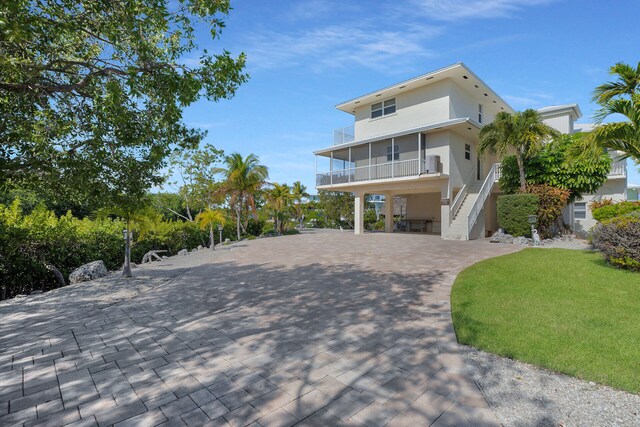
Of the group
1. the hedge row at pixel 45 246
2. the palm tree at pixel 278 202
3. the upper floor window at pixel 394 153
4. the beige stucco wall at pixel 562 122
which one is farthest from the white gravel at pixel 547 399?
the beige stucco wall at pixel 562 122

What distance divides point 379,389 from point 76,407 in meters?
2.81

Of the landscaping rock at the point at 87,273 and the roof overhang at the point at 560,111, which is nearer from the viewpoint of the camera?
the landscaping rock at the point at 87,273

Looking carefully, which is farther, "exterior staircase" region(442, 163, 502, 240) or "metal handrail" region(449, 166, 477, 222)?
"metal handrail" region(449, 166, 477, 222)

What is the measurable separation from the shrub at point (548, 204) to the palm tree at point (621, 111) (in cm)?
749

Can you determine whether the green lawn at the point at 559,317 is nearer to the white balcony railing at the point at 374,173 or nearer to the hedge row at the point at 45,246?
the hedge row at the point at 45,246

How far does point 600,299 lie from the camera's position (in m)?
5.58

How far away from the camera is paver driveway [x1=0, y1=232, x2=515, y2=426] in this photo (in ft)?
9.16

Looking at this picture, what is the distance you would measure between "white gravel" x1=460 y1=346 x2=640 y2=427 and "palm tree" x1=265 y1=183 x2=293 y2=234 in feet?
76.8

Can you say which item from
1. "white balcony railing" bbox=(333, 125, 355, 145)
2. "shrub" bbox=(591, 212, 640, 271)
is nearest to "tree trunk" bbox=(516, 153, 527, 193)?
"shrub" bbox=(591, 212, 640, 271)

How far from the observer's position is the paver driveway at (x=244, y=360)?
9.16 feet

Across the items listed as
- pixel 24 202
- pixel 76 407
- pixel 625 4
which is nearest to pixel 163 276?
pixel 76 407

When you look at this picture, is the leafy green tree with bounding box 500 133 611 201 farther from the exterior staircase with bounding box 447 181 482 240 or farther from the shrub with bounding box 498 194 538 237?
the exterior staircase with bounding box 447 181 482 240

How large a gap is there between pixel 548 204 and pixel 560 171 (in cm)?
188

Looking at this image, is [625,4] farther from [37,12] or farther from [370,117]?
[370,117]
